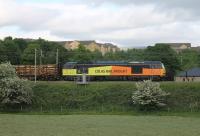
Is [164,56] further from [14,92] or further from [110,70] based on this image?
[14,92]

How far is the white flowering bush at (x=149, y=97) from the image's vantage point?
2884 inches

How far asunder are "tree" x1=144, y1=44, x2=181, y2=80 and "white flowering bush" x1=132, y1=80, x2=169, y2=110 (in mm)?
60880

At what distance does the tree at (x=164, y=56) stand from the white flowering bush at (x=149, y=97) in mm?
60880

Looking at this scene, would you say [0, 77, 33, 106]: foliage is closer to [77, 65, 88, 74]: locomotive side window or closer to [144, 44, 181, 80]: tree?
[77, 65, 88, 74]: locomotive side window

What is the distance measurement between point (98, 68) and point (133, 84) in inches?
690

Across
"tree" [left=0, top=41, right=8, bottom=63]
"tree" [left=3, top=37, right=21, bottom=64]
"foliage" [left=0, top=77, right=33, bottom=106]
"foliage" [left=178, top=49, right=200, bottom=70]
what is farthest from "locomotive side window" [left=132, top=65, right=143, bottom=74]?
"foliage" [left=178, top=49, right=200, bottom=70]

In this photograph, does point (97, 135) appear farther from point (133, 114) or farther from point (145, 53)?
point (145, 53)

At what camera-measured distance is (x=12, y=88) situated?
250 feet

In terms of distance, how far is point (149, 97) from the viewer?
241 feet

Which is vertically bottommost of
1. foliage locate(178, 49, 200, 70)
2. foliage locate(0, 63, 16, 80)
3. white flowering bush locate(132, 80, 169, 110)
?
white flowering bush locate(132, 80, 169, 110)

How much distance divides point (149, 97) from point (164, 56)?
67.3m

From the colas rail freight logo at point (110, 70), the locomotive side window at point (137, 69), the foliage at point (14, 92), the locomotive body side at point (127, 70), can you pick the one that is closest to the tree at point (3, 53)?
the locomotive body side at point (127, 70)

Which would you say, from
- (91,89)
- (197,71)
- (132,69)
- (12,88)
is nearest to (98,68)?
(132,69)

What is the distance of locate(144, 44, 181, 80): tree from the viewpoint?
138250mm
